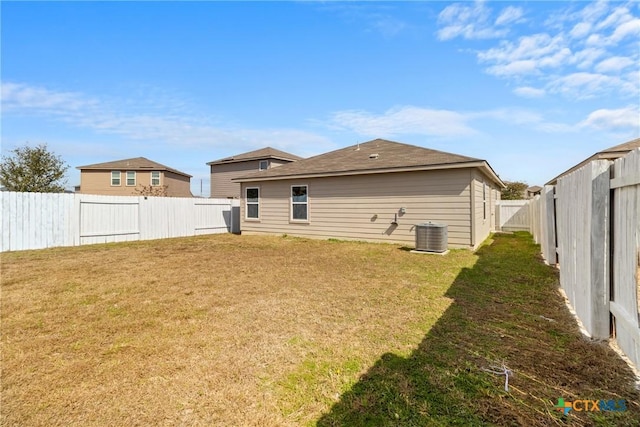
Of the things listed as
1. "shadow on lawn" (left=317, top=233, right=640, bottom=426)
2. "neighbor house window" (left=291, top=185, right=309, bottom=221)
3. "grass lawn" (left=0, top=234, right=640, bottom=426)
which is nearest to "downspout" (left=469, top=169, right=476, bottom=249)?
"grass lawn" (left=0, top=234, right=640, bottom=426)

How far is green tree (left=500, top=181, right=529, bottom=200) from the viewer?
29.1m

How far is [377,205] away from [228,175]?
59.8 ft

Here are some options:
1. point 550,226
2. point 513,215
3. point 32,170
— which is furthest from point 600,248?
point 32,170

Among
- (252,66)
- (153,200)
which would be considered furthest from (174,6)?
(153,200)

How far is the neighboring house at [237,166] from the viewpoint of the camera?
23375 mm

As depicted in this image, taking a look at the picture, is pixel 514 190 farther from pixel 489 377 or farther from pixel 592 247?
pixel 489 377

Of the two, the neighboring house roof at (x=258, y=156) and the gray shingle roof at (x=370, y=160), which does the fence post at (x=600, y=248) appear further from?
the neighboring house roof at (x=258, y=156)

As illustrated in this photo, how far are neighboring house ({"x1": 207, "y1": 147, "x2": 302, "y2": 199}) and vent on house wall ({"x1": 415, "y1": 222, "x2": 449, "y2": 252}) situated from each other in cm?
1658

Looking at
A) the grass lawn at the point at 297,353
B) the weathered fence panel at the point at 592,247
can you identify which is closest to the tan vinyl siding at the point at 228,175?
the grass lawn at the point at 297,353

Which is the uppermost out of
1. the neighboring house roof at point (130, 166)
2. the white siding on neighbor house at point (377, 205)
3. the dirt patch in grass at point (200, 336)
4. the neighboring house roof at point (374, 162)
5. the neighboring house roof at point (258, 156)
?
the neighboring house roof at point (258, 156)

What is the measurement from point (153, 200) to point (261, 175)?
15.5 ft

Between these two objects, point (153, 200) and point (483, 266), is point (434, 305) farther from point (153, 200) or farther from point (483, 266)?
point (153, 200)

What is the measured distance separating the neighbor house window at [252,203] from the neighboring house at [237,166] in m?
9.31

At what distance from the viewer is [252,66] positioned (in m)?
11.8
